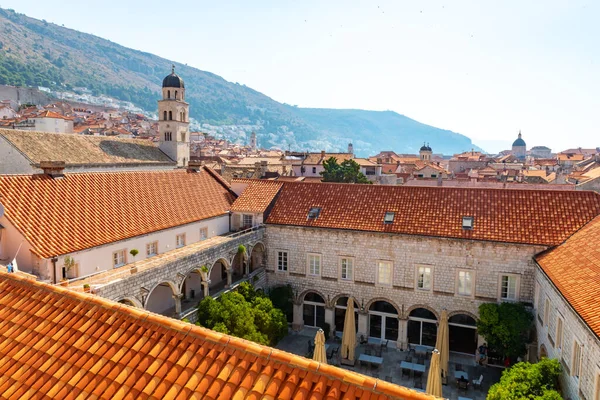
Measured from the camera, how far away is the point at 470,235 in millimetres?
23938

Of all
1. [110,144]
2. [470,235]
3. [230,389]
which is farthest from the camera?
[110,144]

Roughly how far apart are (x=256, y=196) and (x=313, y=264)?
6.64 meters

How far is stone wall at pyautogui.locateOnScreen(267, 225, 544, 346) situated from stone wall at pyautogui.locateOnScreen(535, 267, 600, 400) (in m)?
1.93

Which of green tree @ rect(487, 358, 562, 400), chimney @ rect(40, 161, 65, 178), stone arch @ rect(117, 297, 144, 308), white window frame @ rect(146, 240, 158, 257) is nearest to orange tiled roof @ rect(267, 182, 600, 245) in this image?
white window frame @ rect(146, 240, 158, 257)

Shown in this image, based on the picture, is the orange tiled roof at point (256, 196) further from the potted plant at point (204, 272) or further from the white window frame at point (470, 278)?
the white window frame at point (470, 278)

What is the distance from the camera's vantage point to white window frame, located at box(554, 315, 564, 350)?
55.8 ft

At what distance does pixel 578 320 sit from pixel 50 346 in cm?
1572

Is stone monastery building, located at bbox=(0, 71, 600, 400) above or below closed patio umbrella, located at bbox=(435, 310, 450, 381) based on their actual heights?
above

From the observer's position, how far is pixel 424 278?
2534 cm

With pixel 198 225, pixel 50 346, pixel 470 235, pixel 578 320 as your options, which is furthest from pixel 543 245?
pixel 50 346

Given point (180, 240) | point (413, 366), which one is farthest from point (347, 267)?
point (180, 240)

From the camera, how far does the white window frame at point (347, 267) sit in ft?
88.0

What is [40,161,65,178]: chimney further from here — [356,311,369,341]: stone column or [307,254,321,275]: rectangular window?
[356,311,369,341]: stone column

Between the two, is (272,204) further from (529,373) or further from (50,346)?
(50,346)
